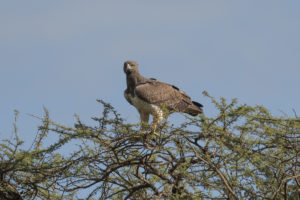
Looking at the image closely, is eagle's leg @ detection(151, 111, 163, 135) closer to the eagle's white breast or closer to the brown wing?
the eagle's white breast

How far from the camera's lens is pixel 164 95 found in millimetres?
10961

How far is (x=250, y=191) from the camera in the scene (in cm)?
732

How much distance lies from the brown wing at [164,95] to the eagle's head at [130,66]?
0.45 metres

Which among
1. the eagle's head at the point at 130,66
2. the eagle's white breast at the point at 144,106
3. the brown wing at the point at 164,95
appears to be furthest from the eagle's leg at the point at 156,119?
the eagle's head at the point at 130,66

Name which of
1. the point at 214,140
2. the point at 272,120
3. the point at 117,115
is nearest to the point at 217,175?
the point at 214,140

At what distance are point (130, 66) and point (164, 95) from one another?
0.91 metres

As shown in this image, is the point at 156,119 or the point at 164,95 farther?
the point at 164,95

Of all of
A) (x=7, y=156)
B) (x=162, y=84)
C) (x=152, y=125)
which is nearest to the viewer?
(x=7, y=156)

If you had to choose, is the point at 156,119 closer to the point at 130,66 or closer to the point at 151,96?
the point at 151,96

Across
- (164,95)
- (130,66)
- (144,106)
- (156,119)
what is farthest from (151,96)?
(156,119)

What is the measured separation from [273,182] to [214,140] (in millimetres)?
877

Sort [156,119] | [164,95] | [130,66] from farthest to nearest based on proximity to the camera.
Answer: [130,66] → [164,95] → [156,119]

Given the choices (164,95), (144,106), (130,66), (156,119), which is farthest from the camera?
(130,66)

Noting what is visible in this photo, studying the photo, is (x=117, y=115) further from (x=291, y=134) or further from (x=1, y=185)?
(x=291, y=134)
